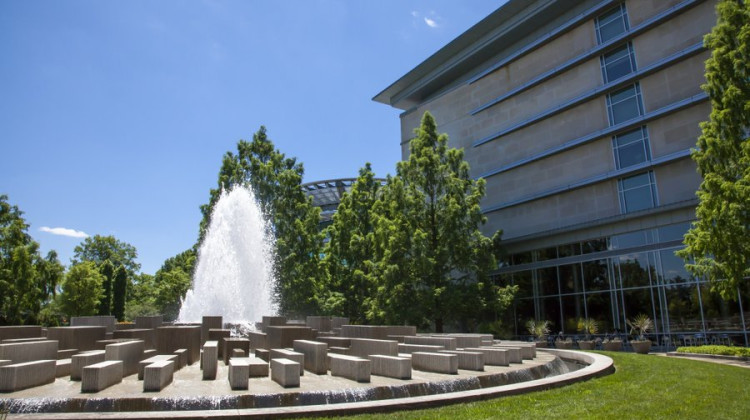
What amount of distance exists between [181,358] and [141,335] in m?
2.82

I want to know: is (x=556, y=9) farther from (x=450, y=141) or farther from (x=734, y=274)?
(x=734, y=274)

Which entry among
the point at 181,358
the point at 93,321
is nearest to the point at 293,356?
the point at 181,358

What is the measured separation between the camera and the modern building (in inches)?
987

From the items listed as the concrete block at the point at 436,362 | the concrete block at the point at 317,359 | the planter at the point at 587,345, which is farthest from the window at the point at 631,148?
the concrete block at the point at 317,359

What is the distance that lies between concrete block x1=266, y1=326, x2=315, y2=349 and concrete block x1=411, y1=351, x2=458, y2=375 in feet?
9.89

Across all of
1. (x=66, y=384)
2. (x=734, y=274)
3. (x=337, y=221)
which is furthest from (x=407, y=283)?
(x=66, y=384)

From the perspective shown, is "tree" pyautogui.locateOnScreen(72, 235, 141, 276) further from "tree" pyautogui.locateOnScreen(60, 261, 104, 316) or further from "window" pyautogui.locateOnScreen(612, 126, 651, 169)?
"window" pyautogui.locateOnScreen(612, 126, 651, 169)

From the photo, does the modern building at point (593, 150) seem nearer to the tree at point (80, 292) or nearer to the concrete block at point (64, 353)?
the concrete block at point (64, 353)

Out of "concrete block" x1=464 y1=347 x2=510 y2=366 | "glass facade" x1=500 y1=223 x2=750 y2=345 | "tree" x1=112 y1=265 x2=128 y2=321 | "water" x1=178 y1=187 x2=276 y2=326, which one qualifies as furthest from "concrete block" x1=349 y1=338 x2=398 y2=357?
"tree" x1=112 y1=265 x2=128 y2=321

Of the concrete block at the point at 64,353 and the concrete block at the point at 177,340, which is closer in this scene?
the concrete block at the point at 64,353

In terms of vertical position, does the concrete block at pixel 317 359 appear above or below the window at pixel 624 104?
below

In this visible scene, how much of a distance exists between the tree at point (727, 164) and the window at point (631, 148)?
33.9 ft

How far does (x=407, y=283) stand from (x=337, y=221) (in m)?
8.76

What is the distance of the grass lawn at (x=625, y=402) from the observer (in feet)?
22.2
